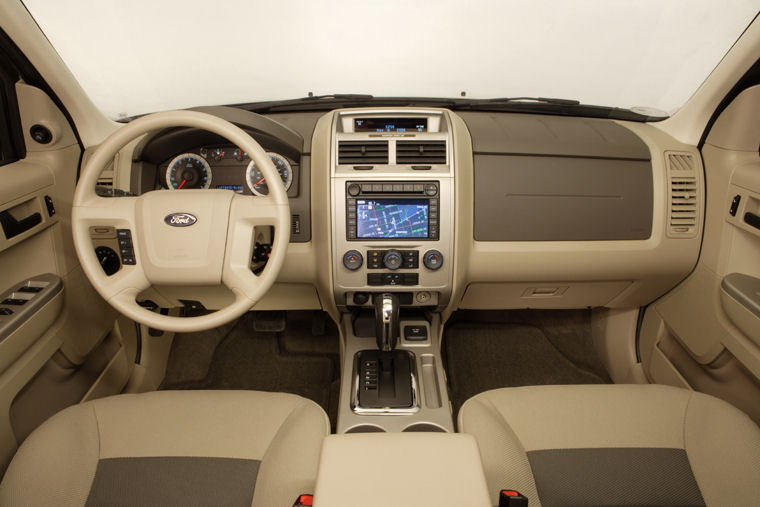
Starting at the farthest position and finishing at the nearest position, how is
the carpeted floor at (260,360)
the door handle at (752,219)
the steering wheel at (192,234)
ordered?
the carpeted floor at (260,360) < the door handle at (752,219) < the steering wheel at (192,234)

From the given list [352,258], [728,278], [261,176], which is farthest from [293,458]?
[728,278]

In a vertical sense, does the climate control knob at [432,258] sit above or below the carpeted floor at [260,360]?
above

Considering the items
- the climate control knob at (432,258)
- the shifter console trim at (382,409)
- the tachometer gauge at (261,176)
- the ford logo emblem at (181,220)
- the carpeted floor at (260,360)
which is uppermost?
the tachometer gauge at (261,176)

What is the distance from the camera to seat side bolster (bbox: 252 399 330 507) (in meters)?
0.96

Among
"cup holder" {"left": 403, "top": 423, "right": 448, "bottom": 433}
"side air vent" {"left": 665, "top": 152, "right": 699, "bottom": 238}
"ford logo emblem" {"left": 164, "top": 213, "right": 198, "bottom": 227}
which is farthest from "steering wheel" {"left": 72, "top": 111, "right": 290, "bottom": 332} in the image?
"side air vent" {"left": 665, "top": 152, "right": 699, "bottom": 238}

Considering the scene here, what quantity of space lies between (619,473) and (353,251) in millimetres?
1017

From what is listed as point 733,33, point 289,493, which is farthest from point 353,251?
point 733,33

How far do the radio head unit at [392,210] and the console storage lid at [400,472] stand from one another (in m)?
0.74

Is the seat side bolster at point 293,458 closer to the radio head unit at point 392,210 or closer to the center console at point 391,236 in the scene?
the center console at point 391,236

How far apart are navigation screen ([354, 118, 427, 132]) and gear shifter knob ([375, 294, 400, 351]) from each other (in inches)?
25.1

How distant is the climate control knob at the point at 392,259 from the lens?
1466 mm

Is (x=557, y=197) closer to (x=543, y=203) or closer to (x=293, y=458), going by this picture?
(x=543, y=203)

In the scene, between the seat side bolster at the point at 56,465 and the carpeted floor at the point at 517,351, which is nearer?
the seat side bolster at the point at 56,465

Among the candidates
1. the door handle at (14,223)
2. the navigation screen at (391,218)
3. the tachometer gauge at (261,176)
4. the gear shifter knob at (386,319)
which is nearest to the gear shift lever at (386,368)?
the gear shifter knob at (386,319)
